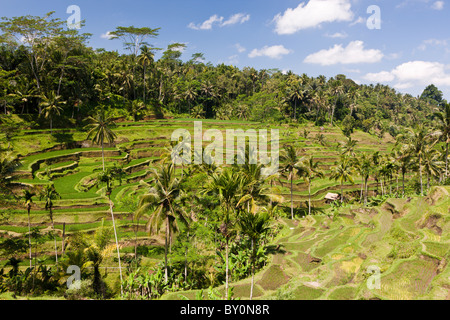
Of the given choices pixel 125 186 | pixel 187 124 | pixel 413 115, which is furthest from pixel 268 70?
pixel 125 186

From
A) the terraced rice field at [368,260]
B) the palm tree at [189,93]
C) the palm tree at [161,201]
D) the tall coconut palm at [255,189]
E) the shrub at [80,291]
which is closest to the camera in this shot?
the terraced rice field at [368,260]

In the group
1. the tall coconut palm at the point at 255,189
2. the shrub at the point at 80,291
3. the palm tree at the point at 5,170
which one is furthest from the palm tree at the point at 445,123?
the palm tree at the point at 5,170

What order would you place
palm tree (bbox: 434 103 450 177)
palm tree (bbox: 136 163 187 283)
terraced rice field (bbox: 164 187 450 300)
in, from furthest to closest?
palm tree (bbox: 434 103 450 177)
palm tree (bbox: 136 163 187 283)
terraced rice field (bbox: 164 187 450 300)

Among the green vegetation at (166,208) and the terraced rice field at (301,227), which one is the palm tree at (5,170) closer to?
the green vegetation at (166,208)

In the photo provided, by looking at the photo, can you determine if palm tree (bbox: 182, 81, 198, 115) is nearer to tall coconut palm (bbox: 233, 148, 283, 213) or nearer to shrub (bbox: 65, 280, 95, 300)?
tall coconut palm (bbox: 233, 148, 283, 213)

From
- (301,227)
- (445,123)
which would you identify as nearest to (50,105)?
(301,227)

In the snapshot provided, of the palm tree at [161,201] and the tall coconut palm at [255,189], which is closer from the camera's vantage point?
the palm tree at [161,201]

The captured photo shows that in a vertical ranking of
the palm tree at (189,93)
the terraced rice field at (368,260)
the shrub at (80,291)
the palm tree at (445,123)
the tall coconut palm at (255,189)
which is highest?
the palm tree at (189,93)

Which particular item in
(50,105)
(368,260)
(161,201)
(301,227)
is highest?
(50,105)

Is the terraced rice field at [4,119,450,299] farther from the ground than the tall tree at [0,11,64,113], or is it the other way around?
the tall tree at [0,11,64,113]

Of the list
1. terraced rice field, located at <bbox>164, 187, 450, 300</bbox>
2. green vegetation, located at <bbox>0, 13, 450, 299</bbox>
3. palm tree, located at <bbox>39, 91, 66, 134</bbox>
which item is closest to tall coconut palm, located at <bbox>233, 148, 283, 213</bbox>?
green vegetation, located at <bbox>0, 13, 450, 299</bbox>

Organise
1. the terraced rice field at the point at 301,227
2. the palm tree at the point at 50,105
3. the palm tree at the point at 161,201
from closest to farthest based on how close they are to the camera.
A: the terraced rice field at the point at 301,227 → the palm tree at the point at 161,201 → the palm tree at the point at 50,105

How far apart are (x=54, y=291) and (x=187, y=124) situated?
57.2 meters

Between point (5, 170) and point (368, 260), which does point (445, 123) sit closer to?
point (368, 260)
